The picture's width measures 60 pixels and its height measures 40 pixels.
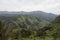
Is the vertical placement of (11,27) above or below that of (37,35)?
above

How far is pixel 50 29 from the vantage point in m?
52.0

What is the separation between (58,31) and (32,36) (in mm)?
8114

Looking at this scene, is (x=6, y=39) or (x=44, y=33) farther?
(x=44, y=33)

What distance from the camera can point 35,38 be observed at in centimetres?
4378

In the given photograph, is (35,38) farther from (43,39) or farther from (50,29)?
(50,29)

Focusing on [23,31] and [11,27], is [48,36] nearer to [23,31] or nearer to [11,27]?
[23,31]

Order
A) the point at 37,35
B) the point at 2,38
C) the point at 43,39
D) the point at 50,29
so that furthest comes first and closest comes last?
the point at 50,29, the point at 37,35, the point at 43,39, the point at 2,38

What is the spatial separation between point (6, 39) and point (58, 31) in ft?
63.9

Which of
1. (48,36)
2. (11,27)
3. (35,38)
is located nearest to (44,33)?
(48,36)

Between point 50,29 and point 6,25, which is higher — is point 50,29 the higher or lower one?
the lower one

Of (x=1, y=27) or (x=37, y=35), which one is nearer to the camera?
(x=1, y=27)

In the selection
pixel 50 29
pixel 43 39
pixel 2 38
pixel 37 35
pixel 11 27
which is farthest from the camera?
pixel 50 29

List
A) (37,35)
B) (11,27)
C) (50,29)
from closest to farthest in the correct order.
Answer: (11,27) → (37,35) → (50,29)

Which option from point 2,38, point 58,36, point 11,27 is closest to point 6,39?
point 2,38
